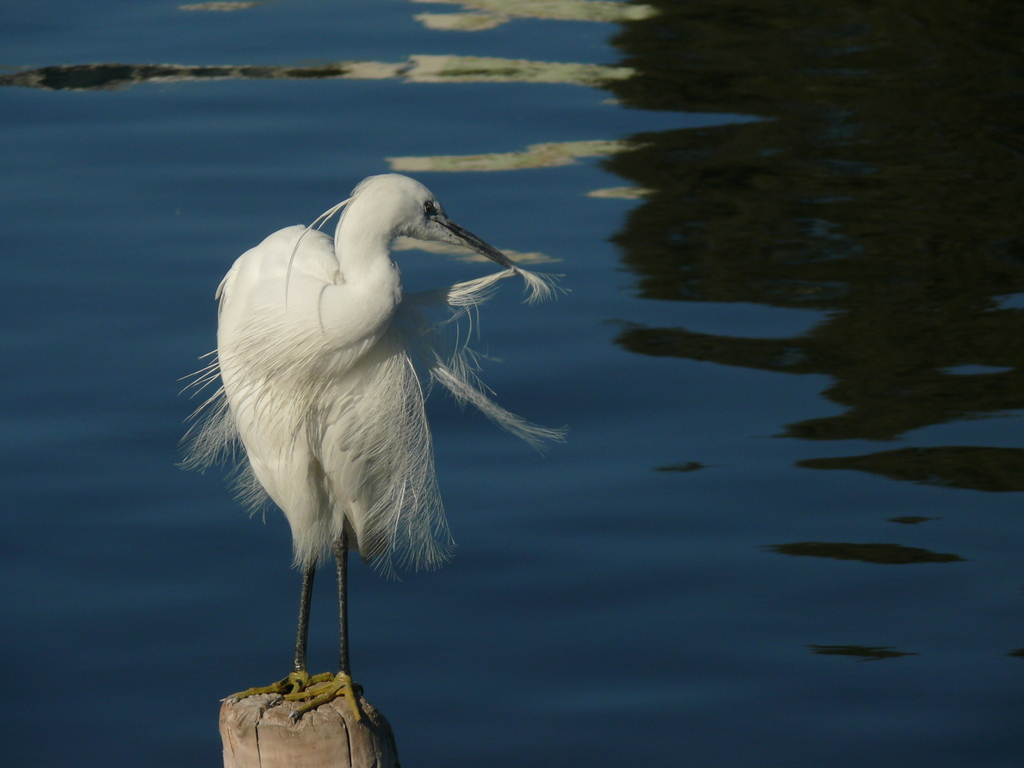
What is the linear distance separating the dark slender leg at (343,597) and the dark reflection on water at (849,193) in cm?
422

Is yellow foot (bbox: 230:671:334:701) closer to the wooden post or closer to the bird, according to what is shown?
the bird

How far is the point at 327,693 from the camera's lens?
4309 millimetres

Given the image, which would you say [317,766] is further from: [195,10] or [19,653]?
[195,10]

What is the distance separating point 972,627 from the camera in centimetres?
700

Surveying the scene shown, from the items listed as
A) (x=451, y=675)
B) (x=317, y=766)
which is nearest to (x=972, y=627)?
(x=451, y=675)

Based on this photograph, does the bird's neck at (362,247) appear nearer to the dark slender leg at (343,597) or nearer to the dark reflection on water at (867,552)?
the dark slender leg at (343,597)

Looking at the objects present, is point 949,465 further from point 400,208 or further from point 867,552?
point 400,208

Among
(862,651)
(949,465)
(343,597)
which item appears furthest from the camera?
(949,465)

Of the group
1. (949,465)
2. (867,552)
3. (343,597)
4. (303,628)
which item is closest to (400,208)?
(343,597)

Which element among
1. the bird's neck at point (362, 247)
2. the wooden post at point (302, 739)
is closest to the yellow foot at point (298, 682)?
the wooden post at point (302, 739)

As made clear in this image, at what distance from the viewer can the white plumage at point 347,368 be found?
430cm

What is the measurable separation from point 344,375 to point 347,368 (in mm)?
72

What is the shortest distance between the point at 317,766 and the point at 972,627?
13.6 feet

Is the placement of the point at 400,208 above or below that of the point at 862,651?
above
